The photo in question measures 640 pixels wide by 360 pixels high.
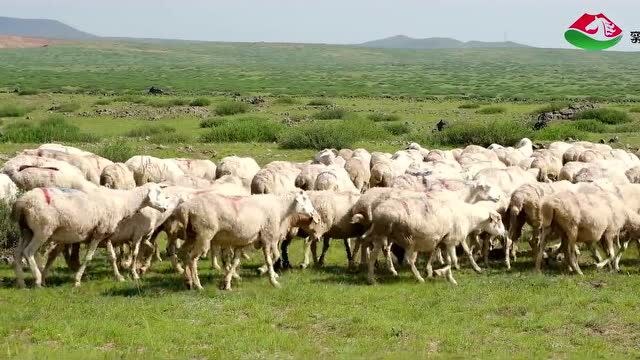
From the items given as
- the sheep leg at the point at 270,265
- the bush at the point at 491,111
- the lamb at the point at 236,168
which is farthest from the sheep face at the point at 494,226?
the bush at the point at 491,111

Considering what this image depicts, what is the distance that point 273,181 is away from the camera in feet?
58.9

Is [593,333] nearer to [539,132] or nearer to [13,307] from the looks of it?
[13,307]

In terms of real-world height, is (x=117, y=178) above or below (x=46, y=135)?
Result: above

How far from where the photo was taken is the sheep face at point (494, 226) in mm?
15156

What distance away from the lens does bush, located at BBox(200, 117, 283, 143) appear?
34.2m

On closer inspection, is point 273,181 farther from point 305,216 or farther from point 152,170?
point 152,170

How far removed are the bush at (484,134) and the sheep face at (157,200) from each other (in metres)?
21.6

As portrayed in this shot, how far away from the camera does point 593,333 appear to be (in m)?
11.2

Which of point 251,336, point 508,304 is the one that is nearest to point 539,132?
point 508,304

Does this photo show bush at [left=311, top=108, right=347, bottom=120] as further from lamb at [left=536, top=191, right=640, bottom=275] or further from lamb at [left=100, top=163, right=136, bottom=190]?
lamb at [left=536, top=191, right=640, bottom=275]

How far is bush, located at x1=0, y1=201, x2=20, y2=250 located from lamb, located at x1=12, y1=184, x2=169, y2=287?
3.09 metres

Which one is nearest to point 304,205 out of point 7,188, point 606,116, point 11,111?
point 7,188

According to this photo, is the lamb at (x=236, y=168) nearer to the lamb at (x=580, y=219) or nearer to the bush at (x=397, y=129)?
the lamb at (x=580, y=219)

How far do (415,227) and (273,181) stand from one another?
16.6 ft
